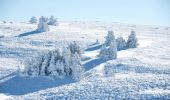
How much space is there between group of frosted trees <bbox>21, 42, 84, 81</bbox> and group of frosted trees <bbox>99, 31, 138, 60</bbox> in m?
9.55

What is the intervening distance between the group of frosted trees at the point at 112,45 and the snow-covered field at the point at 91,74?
4.70ft

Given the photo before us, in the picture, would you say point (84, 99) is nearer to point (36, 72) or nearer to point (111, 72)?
point (111, 72)

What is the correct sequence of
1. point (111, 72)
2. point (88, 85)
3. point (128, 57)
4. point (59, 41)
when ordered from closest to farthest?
point (88, 85), point (111, 72), point (128, 57), point (59, 41)

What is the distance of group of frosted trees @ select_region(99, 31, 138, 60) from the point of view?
5365 cm

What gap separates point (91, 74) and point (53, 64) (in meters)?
5.44

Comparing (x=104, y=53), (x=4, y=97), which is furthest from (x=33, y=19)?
(x=4, y=97)

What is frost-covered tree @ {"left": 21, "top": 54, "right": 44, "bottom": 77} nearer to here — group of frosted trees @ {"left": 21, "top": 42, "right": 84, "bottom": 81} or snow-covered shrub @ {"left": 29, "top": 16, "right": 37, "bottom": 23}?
group of frosted trees @ {"left": 21, "top": 42, "right": 84, "bottom": 81}

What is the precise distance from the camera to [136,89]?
36156 millimetres

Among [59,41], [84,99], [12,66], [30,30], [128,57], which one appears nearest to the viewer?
[84,99]

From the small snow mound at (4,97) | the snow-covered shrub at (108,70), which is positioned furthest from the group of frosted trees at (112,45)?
the small snow mound at (4,97)

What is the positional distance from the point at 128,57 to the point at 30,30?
107 feet

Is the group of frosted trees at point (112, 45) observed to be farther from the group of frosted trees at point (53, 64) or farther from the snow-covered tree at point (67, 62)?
the snow-covered tree at point (67, 62)

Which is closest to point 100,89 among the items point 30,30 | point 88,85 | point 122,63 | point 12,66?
point 88,85

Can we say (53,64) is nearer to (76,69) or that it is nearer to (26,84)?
(76,69)
